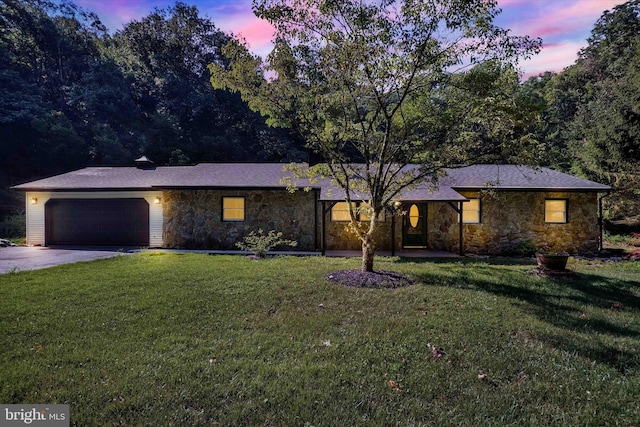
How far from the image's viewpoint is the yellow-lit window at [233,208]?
513 inches

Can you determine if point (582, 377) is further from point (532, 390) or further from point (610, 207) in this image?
point (610, 207)

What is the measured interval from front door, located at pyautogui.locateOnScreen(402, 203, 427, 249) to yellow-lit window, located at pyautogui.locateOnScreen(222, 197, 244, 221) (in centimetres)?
637

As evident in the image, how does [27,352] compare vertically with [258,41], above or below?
below

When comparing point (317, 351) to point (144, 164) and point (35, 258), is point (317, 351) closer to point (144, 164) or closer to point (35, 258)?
point (35, 258)

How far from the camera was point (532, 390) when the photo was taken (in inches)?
126

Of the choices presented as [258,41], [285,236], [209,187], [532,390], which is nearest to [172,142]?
[209,187]

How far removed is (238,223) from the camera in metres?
12.9

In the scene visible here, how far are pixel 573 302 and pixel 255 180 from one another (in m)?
10.7

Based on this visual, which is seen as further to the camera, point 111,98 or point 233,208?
point 111,98

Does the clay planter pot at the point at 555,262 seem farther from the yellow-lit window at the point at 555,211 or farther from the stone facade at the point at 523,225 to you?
the yellow-lit window at the point at 555,211

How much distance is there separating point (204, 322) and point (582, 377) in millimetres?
4611

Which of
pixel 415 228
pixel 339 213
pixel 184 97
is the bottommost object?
pixel 415 228

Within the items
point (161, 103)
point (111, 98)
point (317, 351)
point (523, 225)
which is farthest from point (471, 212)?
point (161, 103)

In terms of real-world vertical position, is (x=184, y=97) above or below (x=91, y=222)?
above
